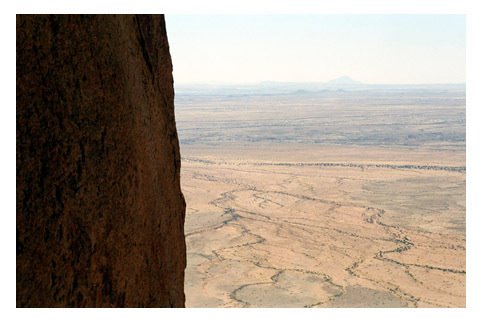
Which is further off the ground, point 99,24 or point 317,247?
point 99,24

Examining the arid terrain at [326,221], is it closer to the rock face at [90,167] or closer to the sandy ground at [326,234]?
the sandy ground at [326,234]

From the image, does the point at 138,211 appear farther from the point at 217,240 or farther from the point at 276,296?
the point at 217,240

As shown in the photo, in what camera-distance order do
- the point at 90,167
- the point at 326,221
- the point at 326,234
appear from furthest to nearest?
the point at 326,221
the point at 326,234
the point at 90,167

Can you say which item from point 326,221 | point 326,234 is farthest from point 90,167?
point 326,221

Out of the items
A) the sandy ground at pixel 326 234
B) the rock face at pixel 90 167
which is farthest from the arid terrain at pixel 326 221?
A: the rock face at pixel 90 167

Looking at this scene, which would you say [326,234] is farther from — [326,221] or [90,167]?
[90,167]
